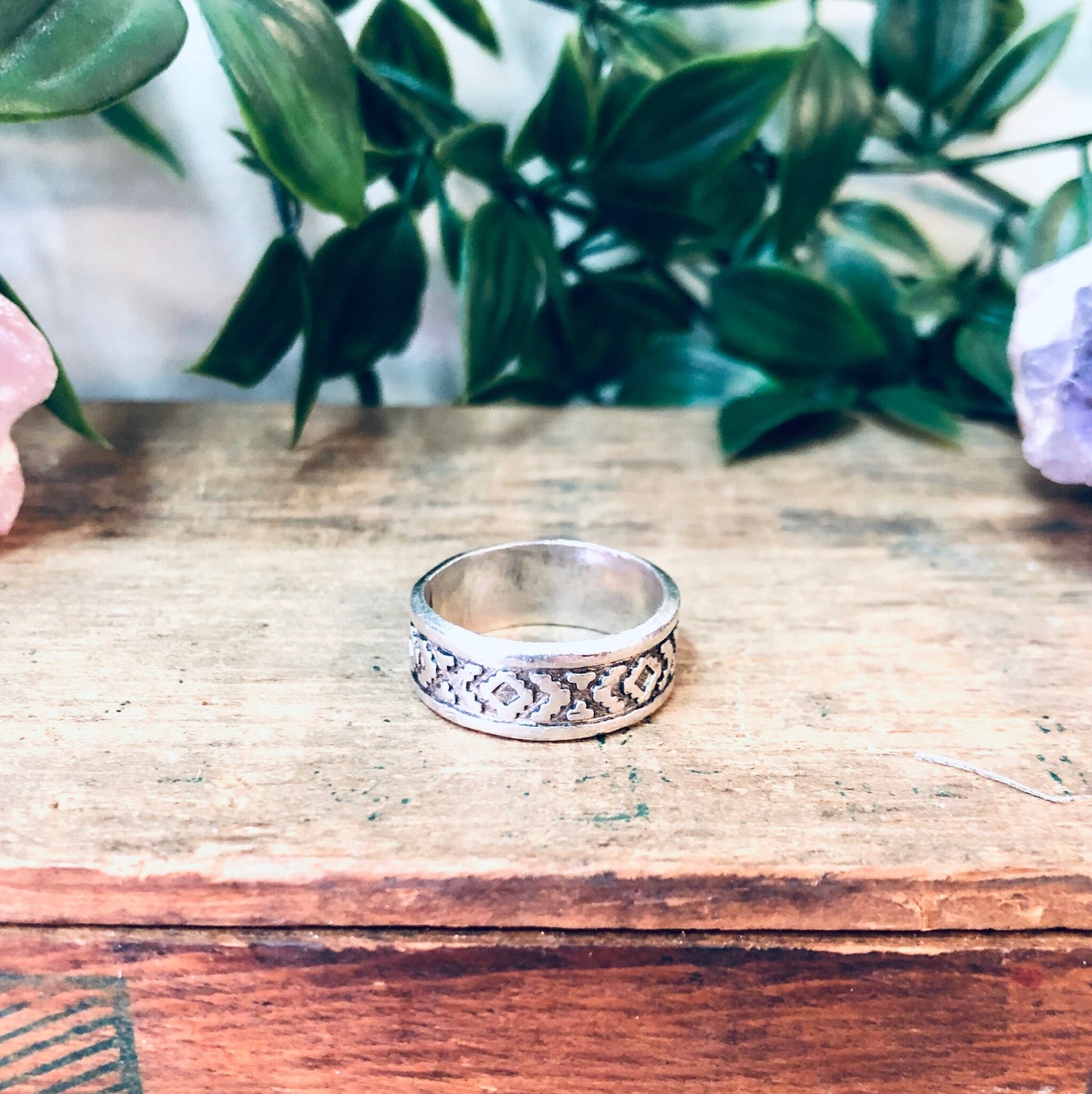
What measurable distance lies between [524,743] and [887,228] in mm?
549

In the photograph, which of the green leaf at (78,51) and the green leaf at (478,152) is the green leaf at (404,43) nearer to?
the green leaf at (478,152)

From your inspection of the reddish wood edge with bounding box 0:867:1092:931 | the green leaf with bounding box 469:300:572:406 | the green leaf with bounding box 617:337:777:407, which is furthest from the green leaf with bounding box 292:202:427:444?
the reddish wood edge with bounding box 0:867:1092:931

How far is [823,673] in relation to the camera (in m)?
0.40

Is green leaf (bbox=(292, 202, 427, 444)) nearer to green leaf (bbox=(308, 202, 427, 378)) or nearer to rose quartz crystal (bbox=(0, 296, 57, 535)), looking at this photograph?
green leaf (bbox=(308, 202, 427, 378))

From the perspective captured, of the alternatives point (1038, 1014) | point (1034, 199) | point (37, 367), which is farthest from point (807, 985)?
point (1034, 199)

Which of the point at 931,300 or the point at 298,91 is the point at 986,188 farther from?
the point at 298,91

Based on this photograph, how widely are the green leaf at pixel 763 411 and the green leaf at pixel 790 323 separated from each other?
0.06 ft

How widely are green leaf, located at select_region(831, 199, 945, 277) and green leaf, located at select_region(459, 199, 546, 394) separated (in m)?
0.28

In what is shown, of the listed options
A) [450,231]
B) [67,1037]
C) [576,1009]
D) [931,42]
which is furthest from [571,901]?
[931,42]

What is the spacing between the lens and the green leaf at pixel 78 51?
0.39 meters

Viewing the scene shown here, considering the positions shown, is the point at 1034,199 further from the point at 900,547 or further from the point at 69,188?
the point at 69,188

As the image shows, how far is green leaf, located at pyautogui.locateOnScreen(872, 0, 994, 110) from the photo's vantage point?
600 mm

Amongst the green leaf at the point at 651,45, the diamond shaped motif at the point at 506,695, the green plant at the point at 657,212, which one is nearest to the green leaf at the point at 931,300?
the green plant at the point at 657,212

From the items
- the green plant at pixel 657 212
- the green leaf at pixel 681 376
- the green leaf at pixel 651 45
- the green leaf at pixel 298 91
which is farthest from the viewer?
the green leaf at pixel 681 376
